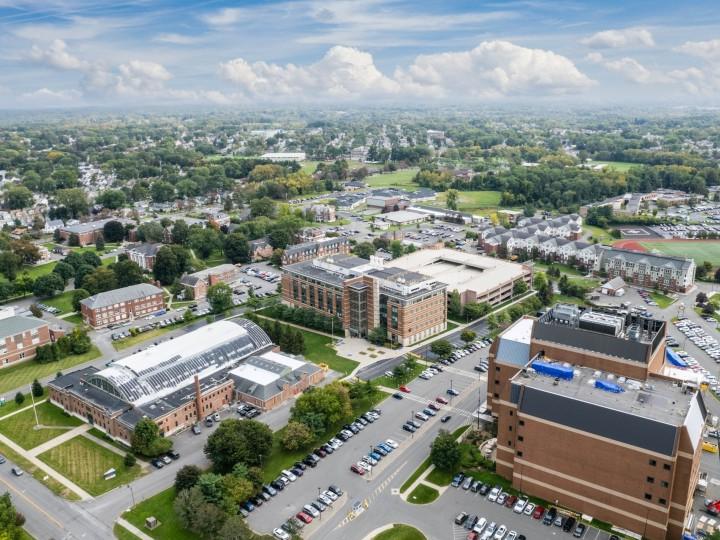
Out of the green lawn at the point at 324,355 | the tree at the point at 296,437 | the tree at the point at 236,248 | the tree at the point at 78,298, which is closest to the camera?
the tree at the point at 296,437

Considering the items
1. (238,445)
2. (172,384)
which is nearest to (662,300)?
(238,445)

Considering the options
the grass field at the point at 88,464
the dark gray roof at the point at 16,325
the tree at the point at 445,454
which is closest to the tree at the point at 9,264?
the dark gray roof at the point at 16,325

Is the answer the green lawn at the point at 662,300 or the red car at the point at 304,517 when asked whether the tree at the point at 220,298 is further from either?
the green lawn at the point at 662,300

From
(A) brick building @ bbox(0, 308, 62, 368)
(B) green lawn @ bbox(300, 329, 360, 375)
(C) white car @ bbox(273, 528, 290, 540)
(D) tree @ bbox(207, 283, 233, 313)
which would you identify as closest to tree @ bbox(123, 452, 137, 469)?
(C) white car @ bbox(273, 528, 290, 540)

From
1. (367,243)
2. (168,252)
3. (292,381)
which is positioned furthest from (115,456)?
(367,243)

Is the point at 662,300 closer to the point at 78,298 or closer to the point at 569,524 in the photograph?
the point at 569,524

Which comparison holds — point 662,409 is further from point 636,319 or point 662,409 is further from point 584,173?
point 584,173
